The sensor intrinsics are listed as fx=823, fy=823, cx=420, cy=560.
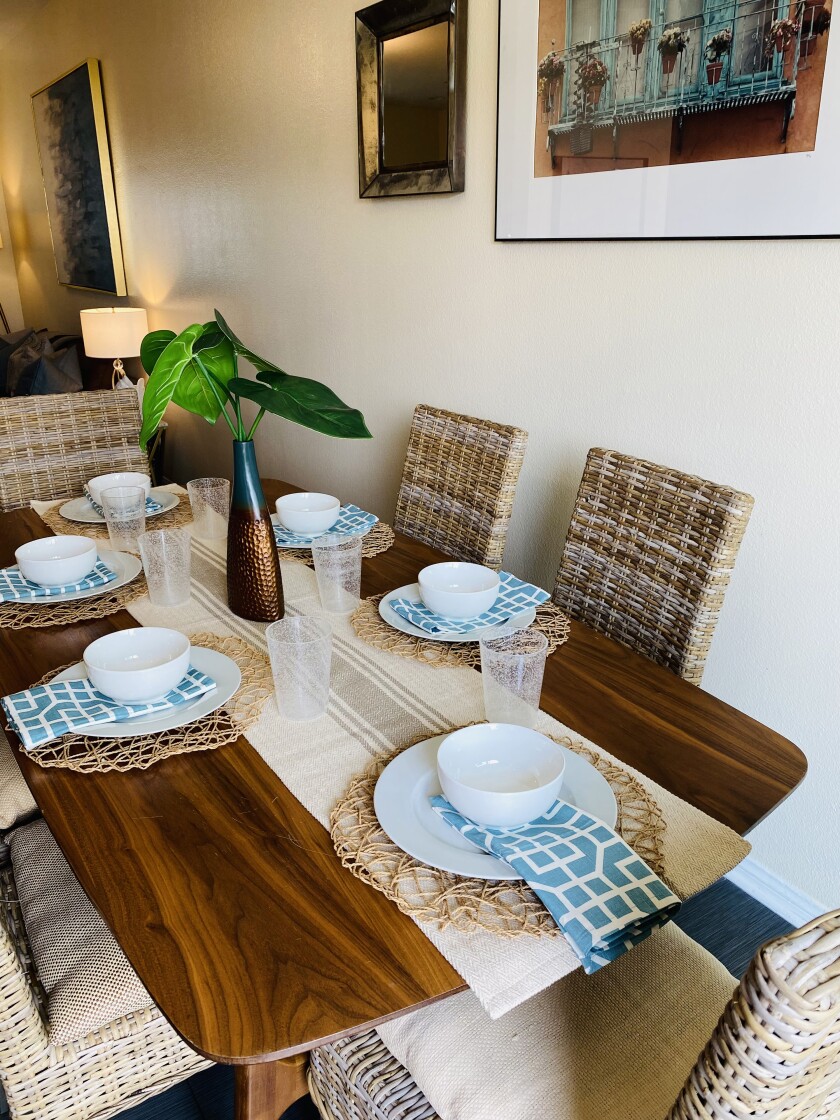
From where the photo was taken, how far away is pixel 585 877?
769 mm

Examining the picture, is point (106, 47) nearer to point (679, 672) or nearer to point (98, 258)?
point (98, 258)

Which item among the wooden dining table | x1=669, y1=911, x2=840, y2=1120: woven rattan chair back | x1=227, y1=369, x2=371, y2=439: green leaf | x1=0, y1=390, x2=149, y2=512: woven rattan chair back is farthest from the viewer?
x1=0, y1=390, x2=149, y2=512: woven rattan chair back

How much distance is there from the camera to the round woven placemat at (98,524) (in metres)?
1.74

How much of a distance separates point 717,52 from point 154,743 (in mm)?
1442

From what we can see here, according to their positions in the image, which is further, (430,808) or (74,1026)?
(74,1026)

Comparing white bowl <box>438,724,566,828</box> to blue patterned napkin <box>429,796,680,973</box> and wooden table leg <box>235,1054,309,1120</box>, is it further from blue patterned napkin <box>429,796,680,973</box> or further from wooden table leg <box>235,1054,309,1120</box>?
wooden table leg <box>235,1054,309,1120</box>

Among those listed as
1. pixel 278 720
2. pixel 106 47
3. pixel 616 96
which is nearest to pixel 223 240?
pixel 106 47

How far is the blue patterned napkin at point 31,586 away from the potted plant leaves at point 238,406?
0.27 metres

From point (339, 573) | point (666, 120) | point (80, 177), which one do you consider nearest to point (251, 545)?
point (339, 573)

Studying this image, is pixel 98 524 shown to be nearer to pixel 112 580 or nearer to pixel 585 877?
pixel 112 580

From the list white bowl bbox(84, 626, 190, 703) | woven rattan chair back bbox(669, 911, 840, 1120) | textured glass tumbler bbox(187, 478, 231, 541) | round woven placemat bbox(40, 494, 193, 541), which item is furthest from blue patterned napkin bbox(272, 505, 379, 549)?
woven rattan chair back bbox(669, 911, 840, 1120)

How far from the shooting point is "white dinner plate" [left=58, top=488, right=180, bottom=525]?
1.80 m

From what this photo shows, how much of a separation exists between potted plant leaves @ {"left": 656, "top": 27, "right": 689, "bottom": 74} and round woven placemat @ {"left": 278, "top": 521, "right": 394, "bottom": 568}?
39.8 inches

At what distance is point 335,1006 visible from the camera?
676 mm
